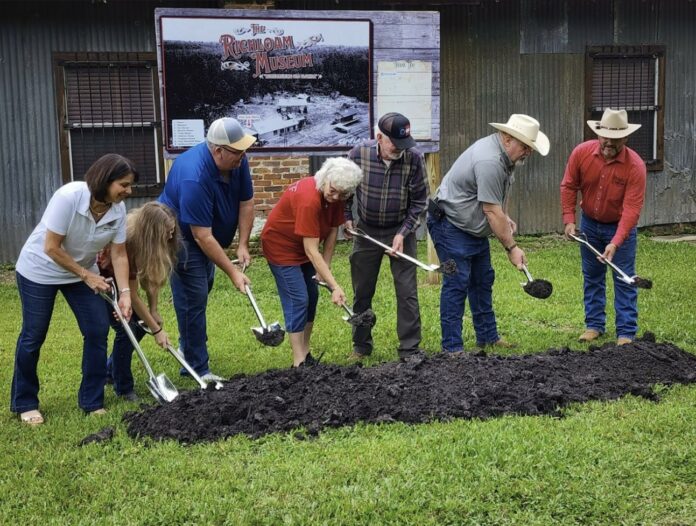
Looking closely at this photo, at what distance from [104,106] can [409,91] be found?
3.95 m

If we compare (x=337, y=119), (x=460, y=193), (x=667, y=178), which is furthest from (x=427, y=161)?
(x=667, y=178)

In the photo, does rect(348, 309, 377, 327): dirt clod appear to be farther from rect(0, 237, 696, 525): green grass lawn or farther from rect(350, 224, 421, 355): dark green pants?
rect(0, 237, 696, 525): green grass lawn

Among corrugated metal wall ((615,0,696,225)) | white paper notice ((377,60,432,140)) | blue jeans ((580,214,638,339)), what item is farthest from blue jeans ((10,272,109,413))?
corrugated metal wall ((615,0,696,225))

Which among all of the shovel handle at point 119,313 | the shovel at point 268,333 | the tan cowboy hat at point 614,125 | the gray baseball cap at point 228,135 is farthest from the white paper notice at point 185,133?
the tan cowboy hat at point 614,125

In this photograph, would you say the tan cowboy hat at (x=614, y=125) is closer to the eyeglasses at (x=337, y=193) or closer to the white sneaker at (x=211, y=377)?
the eyeglasses at (x=337, y=193)

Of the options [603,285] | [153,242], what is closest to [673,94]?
[603,285]

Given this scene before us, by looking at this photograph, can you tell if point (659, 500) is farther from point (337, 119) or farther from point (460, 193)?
point (337, 119)

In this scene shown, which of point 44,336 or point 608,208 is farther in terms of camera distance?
point 608,208

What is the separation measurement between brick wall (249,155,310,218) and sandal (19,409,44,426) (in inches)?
217

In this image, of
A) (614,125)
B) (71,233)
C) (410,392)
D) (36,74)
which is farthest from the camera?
(36,74)

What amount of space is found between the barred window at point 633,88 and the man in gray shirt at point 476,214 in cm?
693

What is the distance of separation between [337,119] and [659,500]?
20.4ft

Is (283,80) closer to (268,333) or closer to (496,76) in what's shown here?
(268,333)

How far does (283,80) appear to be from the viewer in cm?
994
